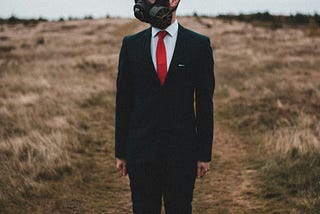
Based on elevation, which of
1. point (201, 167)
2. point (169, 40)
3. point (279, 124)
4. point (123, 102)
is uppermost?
point (169, 40)

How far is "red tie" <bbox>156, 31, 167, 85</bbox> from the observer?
2176 millimetres

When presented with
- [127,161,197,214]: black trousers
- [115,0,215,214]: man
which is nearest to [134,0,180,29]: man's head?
A: [115,0,215,214]: man

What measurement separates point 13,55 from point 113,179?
59.4 feet

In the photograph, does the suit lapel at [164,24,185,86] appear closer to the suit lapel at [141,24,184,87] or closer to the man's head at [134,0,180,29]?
the suit lapel at [141,24,184,87]

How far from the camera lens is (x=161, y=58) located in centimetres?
218

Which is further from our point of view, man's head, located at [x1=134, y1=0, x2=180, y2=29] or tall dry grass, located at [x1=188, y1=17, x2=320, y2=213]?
tall dry grass, located at [x1=188, y1=17, x2=320, y2=213]

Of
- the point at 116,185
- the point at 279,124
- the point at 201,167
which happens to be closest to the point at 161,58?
the point at 201,167

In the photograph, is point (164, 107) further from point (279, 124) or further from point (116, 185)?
point (279, 124)

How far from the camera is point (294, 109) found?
298 inches

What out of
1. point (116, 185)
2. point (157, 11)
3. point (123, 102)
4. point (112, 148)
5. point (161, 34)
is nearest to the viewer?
point (157, 11)

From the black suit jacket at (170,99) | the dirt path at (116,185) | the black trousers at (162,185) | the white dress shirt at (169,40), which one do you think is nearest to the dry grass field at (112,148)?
the dirt path at (116,185)

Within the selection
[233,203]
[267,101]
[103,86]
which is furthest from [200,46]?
[103,86]

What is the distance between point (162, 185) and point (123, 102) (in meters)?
0.62

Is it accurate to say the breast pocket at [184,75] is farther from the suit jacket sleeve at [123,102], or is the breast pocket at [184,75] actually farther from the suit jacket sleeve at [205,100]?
the suit jacket sleeve at [123,102]
